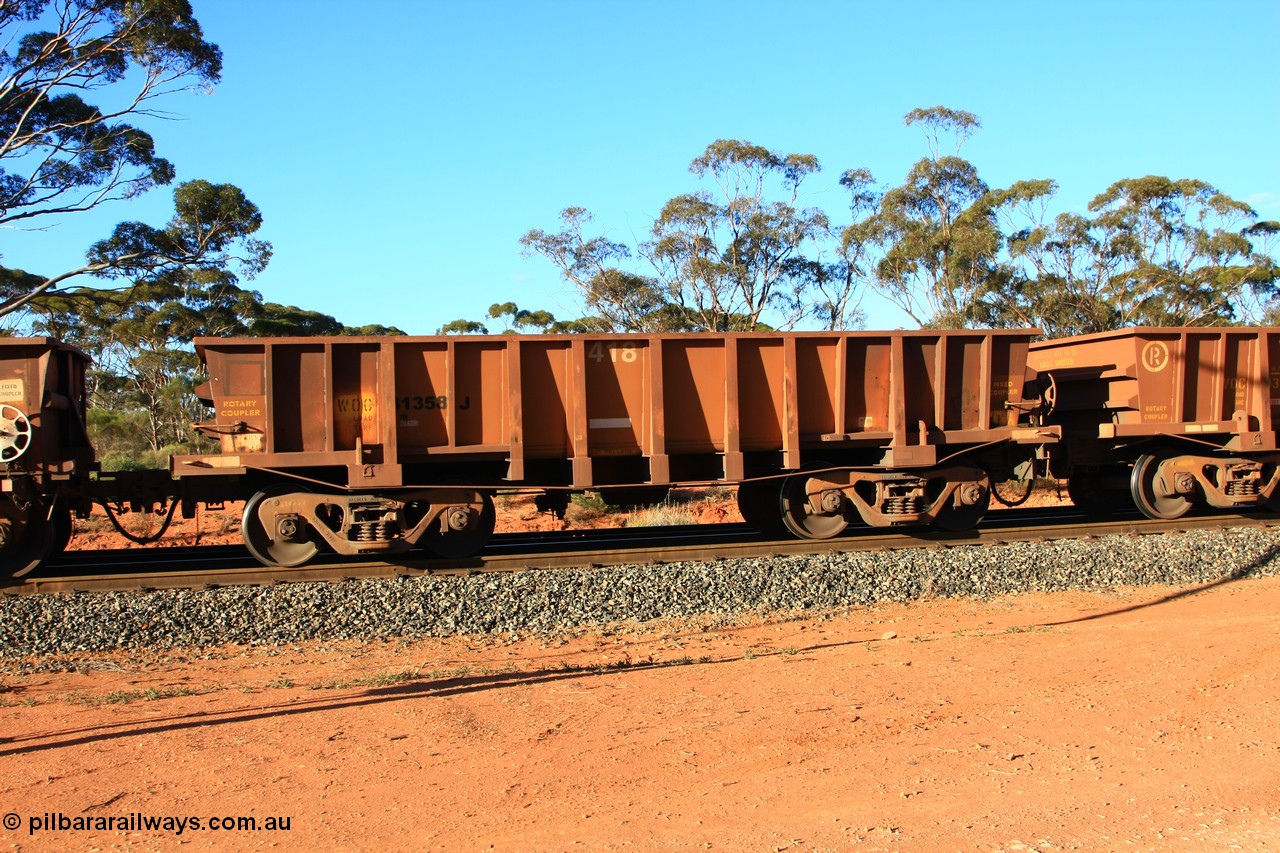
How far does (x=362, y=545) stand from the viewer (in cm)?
958

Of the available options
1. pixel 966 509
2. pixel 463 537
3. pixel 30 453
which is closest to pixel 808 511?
pixel 966 509

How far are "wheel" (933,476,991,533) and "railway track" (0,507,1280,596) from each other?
6.0 inches

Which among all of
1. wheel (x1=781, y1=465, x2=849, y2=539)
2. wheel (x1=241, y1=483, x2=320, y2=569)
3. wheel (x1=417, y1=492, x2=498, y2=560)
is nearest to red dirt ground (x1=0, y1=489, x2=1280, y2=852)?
wheel (x1=241, y1=483, x2=320, y2=569)

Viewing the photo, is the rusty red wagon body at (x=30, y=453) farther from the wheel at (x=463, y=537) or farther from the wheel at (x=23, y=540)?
the wheel at (x=463, y=537)

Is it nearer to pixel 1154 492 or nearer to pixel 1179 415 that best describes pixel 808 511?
pixel 1154 492

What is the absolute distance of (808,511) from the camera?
10.8m

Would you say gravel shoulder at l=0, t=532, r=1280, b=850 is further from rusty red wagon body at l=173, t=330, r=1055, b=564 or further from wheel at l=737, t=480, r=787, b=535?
wheel at l=737, t=480, r=787, b=535

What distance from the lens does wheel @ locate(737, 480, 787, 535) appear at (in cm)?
1122

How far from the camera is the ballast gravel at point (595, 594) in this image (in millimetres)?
→ 8133

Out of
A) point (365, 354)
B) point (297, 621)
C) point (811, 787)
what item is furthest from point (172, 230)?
point (811, 787)

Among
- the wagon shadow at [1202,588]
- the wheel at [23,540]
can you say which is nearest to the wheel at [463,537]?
the wheel at [23,540]

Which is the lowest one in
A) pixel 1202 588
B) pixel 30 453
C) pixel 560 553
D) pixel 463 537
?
pixel 1202 588

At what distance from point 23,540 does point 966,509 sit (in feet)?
33.5

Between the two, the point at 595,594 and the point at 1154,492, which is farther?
the point at 1154,492
